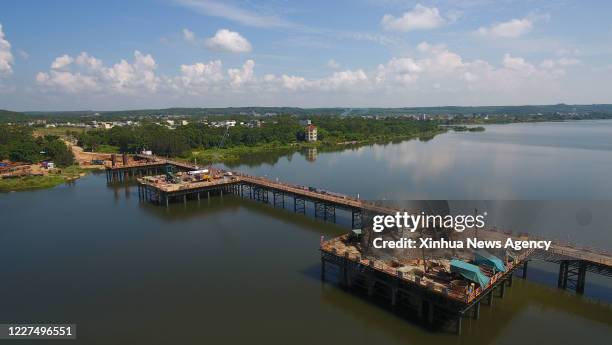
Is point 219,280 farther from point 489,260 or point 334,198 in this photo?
point 489,260

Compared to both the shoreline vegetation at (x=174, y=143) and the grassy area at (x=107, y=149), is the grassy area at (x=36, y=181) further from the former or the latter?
the grassy area at (x=107, y=149)

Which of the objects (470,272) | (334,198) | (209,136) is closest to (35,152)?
(209,136)

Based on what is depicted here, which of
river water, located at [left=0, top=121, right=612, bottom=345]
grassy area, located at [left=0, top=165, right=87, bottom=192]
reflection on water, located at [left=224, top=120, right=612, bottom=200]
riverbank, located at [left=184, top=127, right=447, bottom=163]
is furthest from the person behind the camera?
riverbank, located at [left=184, top=127, right=447, bottom=163]

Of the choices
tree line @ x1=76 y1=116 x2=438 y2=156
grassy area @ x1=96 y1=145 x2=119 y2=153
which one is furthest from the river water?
grassy area @ x1=96 y1=145 x2=119 y2=153

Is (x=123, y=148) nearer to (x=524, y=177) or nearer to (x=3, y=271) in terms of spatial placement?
(x=3, y=271)

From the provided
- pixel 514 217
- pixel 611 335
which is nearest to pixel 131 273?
pixel 611 335

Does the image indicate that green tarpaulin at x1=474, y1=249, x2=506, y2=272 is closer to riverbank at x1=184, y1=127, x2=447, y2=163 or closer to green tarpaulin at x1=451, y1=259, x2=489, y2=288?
green tarpaulin at x1=451, y1=259, x2=489, y2=288
